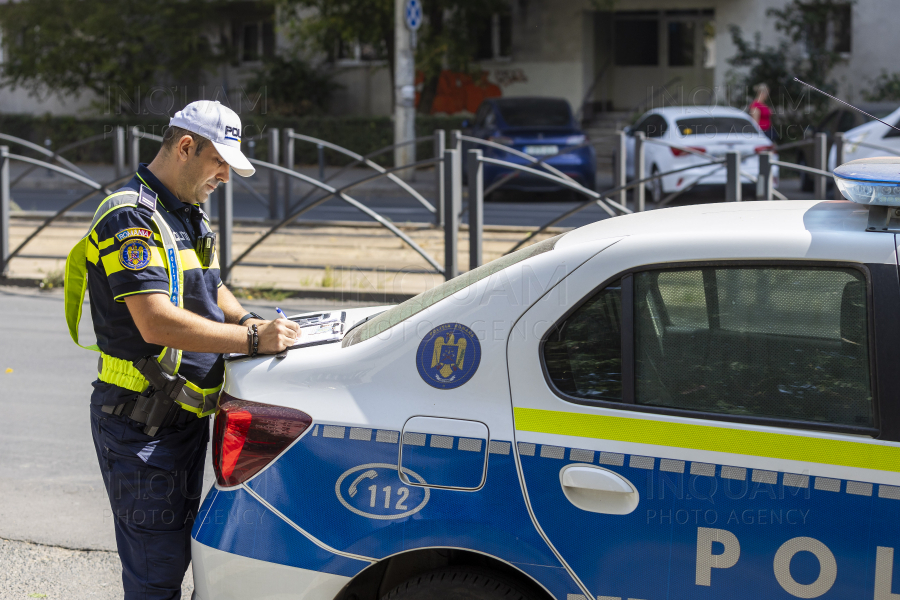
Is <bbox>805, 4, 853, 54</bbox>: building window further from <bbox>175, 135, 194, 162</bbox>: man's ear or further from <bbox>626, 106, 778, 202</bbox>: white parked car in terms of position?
<bbox>175, 135, 194, 162</bbox>: man's ear

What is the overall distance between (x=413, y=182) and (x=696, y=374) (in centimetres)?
1707

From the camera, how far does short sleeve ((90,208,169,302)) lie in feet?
9.01

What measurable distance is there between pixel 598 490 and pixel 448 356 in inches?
19.8

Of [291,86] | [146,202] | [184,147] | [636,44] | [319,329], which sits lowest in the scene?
[319,329]

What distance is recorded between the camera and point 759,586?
7.29 ft

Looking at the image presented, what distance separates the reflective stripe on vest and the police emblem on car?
833 millimetres

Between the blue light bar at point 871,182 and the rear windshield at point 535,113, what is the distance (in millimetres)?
14838

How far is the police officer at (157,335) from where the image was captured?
277 cm

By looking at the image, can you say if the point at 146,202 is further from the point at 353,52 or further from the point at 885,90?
the point at 353,52

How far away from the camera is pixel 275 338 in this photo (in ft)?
9.07

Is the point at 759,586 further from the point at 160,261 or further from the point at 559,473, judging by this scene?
the point at 160,261

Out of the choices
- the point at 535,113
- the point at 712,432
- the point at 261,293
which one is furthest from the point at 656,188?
the point at 712,432

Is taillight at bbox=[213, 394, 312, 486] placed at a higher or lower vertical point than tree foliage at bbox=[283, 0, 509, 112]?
lower

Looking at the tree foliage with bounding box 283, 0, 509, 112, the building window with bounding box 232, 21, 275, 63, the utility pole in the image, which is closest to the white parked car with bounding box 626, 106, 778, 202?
the utility pole
